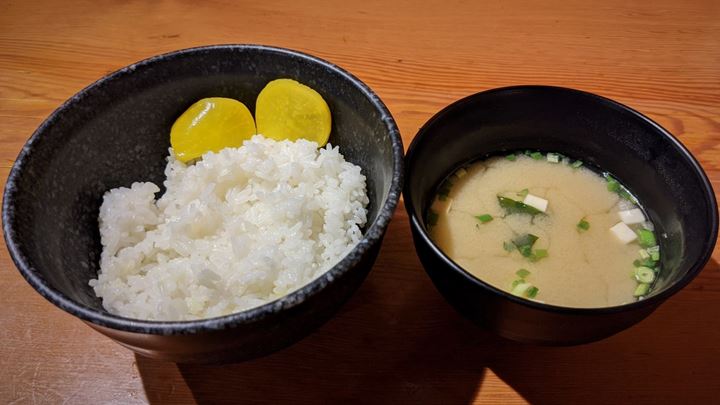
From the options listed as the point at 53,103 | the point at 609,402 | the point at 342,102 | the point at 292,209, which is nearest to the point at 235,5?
the point at 53,103

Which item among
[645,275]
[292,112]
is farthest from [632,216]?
[292,112]

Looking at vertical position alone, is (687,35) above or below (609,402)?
above

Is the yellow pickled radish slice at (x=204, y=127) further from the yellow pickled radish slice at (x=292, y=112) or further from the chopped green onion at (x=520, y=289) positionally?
the chopped green onion at (x=520, y=289)

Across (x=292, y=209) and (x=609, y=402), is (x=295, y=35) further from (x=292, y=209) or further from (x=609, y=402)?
(x=609, y=402)

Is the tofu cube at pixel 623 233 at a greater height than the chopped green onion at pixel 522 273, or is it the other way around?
the tofu cube at pixel 623 233

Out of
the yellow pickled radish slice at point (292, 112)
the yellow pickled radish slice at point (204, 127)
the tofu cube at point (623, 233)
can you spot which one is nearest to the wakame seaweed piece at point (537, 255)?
the tofu cube at point (623, 233)
